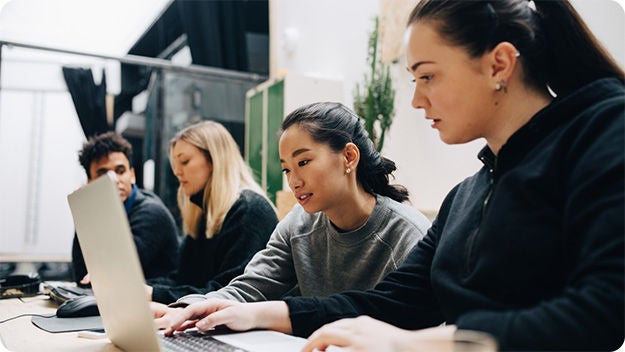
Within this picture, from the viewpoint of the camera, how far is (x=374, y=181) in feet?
4.38

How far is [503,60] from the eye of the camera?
2.45 feet

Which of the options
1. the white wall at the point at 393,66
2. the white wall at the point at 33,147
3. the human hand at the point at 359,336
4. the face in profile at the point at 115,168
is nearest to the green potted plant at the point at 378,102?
the white wall at the point at 393,66

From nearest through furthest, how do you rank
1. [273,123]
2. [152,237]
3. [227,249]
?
[227,249]
[152,237]
[273,123]

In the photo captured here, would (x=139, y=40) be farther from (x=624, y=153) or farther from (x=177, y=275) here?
(x=624, y=153)

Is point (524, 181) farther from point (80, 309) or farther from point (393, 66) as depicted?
point (393, 66)

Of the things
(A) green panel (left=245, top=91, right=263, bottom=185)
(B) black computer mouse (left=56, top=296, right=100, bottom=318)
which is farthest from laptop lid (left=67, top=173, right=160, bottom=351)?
(A) green panel (left=245, top=91, right=263, bottom=185)

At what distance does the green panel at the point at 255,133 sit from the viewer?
307 centimetres

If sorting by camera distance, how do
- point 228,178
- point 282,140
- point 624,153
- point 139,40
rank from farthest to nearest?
point 139,40, point 228,178, point 282,140, point 624,153

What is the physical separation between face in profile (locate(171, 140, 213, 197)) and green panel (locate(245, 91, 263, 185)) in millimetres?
989

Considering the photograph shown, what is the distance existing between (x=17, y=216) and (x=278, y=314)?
10.2 feet

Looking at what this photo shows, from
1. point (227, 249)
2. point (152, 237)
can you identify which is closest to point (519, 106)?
point (227, 249)

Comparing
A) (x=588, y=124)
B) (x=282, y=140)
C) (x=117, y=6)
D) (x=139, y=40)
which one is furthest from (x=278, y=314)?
(x=139, y=40)

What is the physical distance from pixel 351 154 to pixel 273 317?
0.48 m

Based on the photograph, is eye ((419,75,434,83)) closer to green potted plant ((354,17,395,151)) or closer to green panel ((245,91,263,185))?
green potted plant ((354,17,395,151))
